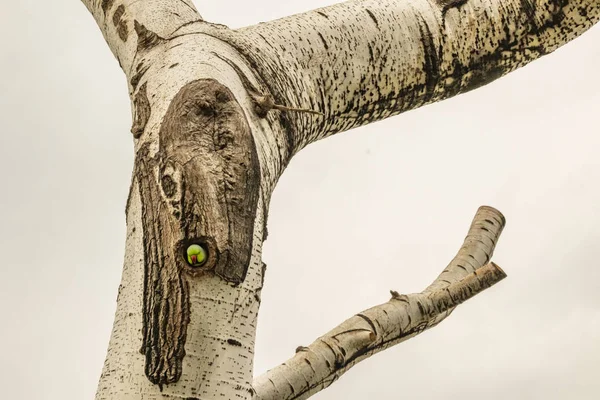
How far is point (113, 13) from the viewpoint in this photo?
1207 millimetres

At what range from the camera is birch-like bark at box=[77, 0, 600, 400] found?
72 centimetres

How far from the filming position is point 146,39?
106 cm

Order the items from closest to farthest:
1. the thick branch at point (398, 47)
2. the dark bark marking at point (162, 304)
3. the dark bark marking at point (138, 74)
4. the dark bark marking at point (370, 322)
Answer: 1. the dark bark marking at point (162, 304)
2. the dark bark marking at point (138, 74)
3. the thick branch at point (398, 47)
4. the dark bark marking at point (370, 322)

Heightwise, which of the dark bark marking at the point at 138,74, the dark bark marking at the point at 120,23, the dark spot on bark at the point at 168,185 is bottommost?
the dark spot on bark at the point at 168,185

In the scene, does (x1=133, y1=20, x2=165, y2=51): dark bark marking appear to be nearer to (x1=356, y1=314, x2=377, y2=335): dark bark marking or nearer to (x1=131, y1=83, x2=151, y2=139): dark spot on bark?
(x1=131, y1=83, x2=151, y2=139): dark spot on bark

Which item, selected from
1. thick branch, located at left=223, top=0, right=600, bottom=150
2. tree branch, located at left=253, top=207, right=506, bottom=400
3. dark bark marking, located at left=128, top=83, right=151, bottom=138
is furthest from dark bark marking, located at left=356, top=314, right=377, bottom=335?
dark bark marking, located at left=128, top=83, right=151, bottom=138

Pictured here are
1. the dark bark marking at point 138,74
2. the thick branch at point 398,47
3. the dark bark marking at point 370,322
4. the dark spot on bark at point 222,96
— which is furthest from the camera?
the dark bark marking at point 370,322

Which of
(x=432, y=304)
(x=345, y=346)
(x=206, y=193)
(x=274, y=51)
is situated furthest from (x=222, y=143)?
(x=432, y=304)

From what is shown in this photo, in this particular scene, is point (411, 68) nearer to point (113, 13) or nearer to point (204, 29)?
point (204, 29)

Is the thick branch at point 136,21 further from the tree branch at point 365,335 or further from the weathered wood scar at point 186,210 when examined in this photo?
the tree branch at point 365,335

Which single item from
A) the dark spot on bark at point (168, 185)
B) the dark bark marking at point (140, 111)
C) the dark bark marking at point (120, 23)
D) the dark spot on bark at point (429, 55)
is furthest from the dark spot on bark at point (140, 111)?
the dark spot on bark at point (429, 55)

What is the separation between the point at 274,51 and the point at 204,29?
9 centimetres

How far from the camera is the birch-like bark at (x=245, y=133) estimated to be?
724 mm

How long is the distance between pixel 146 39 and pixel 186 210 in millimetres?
403
